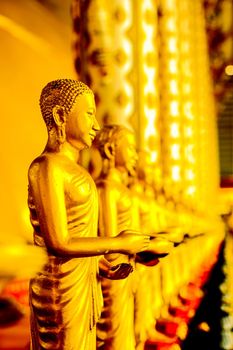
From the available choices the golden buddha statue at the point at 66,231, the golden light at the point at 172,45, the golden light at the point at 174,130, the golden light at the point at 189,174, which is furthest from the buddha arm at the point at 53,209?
the golden light at the point at 189,174

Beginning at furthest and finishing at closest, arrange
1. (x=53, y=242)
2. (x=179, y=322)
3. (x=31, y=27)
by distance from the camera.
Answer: (x=31, y=27) → (x=179, y=322) → (x=53, y=242)

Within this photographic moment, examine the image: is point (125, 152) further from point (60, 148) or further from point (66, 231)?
point (66, 231)

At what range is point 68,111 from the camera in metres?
1.34

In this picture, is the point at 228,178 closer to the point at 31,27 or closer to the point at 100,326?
the point at 31,27

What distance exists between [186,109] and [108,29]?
344cm

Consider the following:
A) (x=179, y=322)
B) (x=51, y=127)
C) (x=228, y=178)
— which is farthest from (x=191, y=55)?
(x=228, y=178)

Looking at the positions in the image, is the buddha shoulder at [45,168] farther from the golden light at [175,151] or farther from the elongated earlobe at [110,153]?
the golden light at [175,151]

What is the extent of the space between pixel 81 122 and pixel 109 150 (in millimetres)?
486

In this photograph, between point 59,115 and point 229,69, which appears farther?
point 229,69

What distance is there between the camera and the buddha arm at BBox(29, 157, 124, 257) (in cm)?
126

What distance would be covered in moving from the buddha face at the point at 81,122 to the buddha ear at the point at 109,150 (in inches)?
17.4

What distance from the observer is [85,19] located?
2637 millimetres

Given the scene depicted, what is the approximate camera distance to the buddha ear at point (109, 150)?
183cm

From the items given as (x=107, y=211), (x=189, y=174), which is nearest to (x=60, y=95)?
(x=107, y=211)
